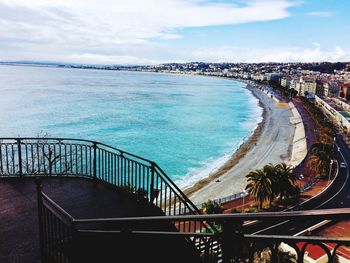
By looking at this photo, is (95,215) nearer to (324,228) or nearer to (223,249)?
(223,249)

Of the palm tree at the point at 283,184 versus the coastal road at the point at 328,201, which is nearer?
the coastal road at the point at 328,201

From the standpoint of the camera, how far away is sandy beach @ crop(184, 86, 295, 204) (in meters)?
36.4

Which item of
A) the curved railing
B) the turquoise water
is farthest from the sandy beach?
the curved railing

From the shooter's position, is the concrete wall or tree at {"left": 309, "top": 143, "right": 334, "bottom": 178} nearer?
tree at {"left": 309, "top": 143, "right": 334, "bottom": 178}

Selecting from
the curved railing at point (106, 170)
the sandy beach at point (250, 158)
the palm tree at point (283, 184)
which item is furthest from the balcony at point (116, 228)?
the sandy beach at point (250, 158)

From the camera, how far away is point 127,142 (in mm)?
56062

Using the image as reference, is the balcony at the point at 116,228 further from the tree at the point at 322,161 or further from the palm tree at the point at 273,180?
the tree at the point at 322,161

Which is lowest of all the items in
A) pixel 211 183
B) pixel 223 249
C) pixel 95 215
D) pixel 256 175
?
pixel 211 183

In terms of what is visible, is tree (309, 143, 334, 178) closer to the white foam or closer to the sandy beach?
the sandy beach

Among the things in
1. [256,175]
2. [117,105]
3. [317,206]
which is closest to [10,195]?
[256,175]

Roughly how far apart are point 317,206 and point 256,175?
6333mm

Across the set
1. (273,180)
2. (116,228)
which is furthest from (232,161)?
(116,228)

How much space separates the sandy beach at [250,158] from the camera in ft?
120

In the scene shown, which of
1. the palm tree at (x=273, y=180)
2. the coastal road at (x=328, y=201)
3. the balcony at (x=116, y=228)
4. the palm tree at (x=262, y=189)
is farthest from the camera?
the palm tree at (x=273, y=180)
